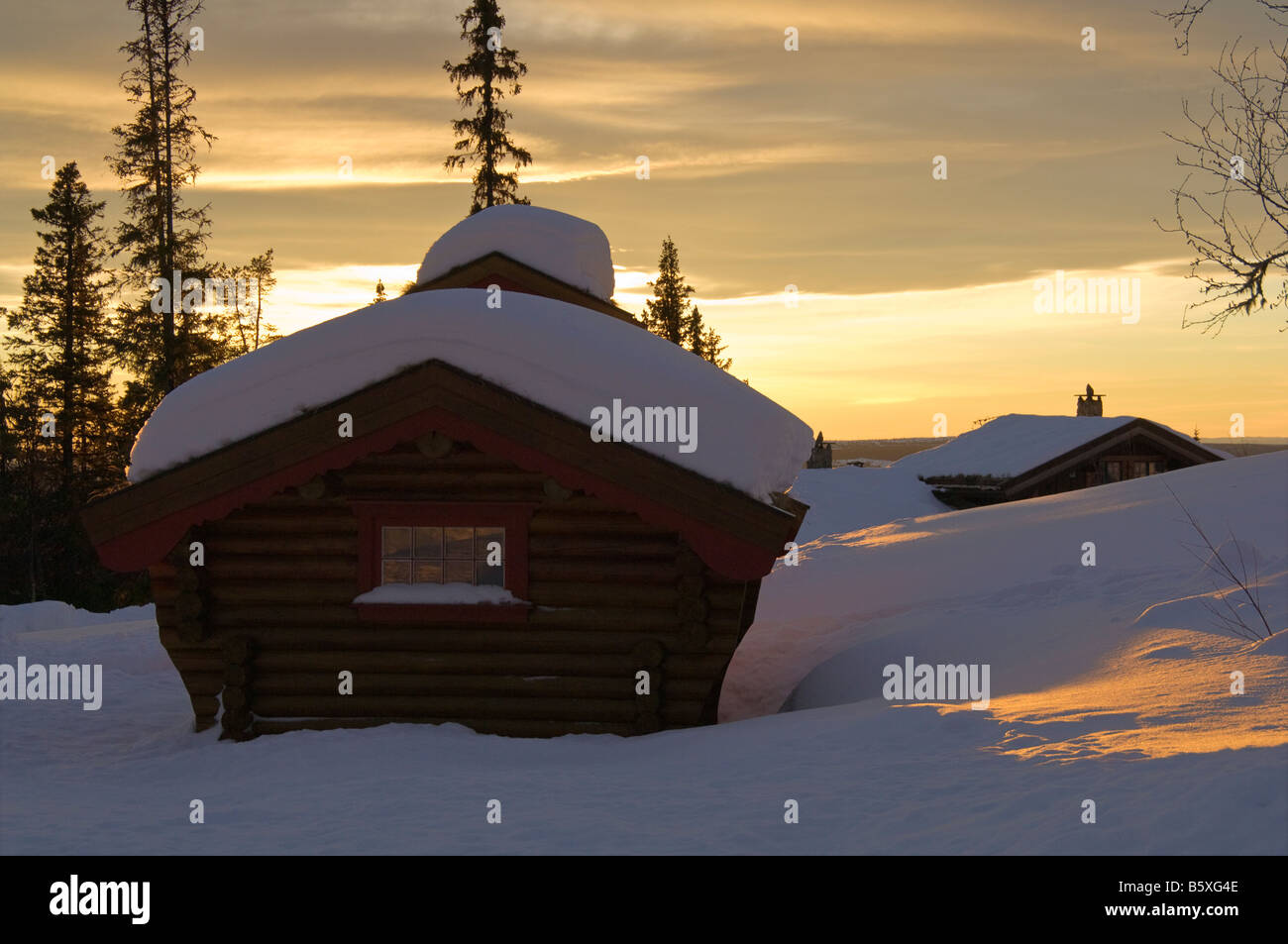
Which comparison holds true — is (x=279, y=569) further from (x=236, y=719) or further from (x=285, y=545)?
(x=236, y=719)

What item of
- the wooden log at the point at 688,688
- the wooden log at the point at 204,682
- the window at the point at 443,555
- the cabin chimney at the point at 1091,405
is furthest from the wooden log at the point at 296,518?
the cabin chimney at the point at 1091,405

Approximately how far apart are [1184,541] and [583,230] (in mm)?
9182

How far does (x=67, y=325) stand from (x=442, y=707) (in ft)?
117

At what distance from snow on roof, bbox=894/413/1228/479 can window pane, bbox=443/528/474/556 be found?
25608 millimetres

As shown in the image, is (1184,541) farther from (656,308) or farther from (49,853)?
(656,308)

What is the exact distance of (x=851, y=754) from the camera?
714 centimetres

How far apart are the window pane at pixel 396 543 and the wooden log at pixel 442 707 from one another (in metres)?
1.28

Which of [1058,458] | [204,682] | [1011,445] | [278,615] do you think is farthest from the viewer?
[1011,445]

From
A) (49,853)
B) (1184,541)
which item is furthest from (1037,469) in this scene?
(49,853)

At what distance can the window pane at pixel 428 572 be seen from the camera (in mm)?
9508

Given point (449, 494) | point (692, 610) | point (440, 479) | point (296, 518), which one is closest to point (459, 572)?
point (449, 494)

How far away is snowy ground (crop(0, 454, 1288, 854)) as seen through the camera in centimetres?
549

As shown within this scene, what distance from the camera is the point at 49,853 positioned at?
18.5ft
